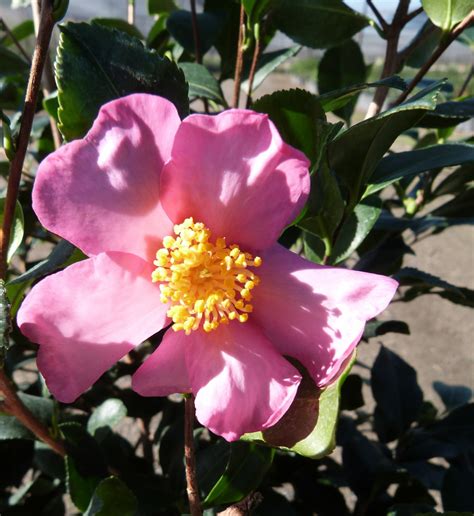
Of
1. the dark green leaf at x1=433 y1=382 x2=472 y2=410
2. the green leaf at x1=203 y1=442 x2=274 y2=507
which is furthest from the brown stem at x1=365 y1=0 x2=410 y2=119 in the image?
the dark green leaf at x1=433 y1=382 x2=472 y2=410

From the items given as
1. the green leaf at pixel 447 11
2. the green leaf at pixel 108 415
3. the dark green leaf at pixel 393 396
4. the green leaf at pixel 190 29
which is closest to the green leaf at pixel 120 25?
the green leaf at pixel 190 29

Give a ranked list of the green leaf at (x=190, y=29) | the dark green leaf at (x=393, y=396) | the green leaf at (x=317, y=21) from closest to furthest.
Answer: the green leaf at (x=317, y=21), the green leaf at (x=190, y=29), the dark green leaf at (x=393, y=396)

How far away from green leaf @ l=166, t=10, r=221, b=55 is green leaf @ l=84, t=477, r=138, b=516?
61 centimetres

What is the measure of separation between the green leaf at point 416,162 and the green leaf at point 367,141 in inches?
0.8

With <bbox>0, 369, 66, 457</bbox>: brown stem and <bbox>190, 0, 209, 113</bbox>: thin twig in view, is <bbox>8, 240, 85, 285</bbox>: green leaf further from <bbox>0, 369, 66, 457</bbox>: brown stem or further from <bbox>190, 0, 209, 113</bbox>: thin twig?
<bbox>190, 0, 209, 113</bbox>: thin twig

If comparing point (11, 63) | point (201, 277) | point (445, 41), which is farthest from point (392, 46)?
point (11, 63)

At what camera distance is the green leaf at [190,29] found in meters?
0.83

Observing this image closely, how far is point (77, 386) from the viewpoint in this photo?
40 cm

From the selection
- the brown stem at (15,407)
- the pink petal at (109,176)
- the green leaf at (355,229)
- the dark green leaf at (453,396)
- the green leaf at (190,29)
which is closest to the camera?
the pink petal at (109,176)

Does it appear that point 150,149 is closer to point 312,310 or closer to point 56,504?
point 312,310

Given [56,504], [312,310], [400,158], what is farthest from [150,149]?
[56,504]

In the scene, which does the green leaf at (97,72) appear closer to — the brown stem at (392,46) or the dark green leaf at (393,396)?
the brown stem at (392,46)

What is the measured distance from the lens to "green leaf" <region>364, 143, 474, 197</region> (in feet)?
1.74

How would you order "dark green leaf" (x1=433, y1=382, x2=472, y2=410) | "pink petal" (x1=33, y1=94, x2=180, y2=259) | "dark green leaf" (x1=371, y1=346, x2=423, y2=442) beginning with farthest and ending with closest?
"dark green leaf" (x1=433, y1=382, x2=472, y2=410) < "dark green leaf" (x1=371, y1=346, x2=423, y2=442) < "pink petal" (x1=33, y1=94, x2=180, y2=259)
